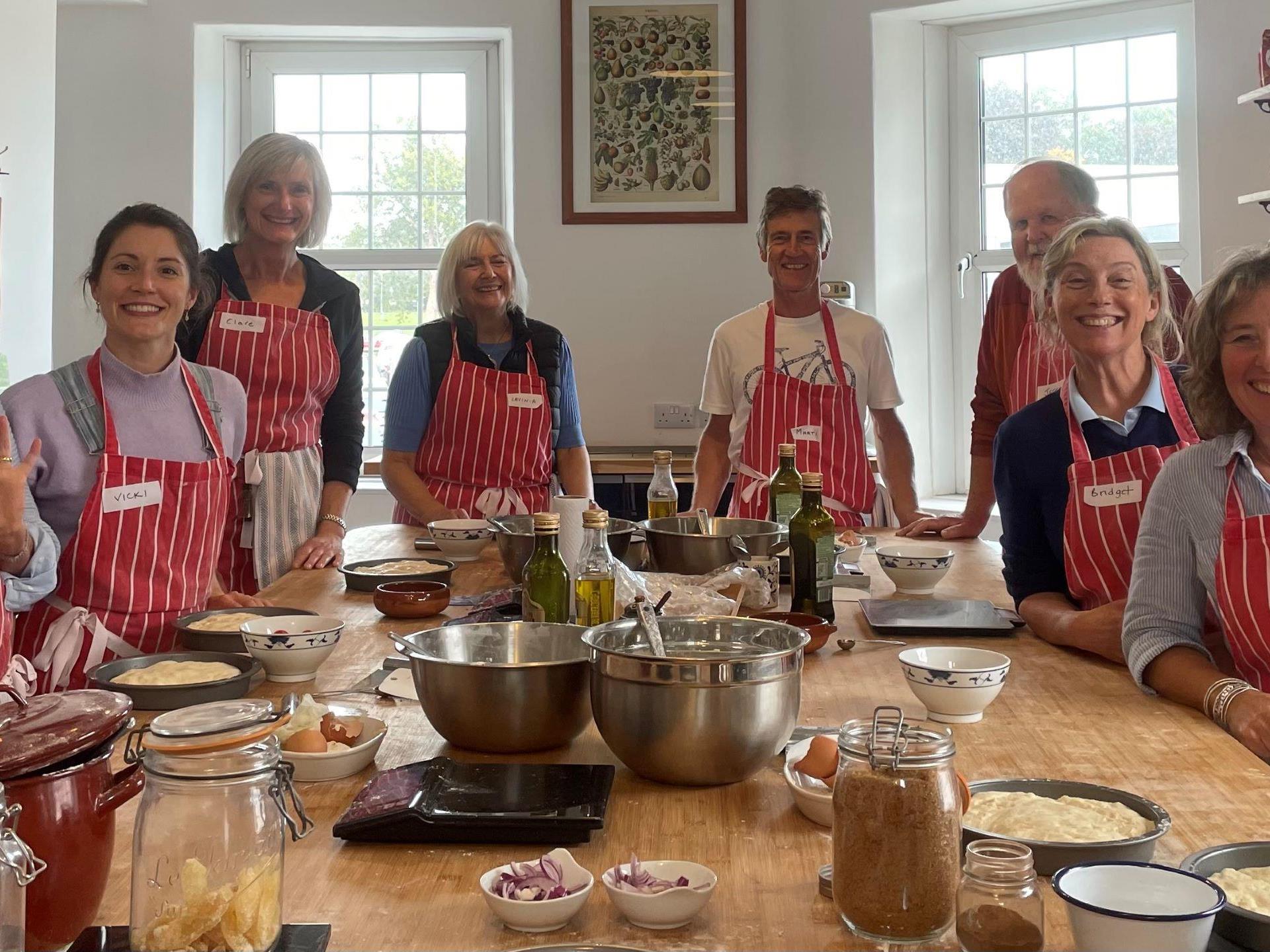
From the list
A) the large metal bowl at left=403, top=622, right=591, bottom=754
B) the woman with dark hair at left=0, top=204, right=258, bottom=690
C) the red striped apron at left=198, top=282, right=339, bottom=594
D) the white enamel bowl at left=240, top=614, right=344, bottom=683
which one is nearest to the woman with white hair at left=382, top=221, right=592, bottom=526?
the red striped apron at left=198, top=282, right=339, bottom=594

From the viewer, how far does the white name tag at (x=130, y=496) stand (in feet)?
7.22

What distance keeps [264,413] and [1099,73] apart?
11.8 feet

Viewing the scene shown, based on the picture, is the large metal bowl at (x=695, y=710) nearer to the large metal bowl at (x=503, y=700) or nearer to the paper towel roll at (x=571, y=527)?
the large metal bowl at (x=503, y=700)

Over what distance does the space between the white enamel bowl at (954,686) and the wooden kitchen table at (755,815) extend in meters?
0.03

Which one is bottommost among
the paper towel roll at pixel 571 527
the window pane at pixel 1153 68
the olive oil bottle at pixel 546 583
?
the olive oil bottle at pixel 546 583

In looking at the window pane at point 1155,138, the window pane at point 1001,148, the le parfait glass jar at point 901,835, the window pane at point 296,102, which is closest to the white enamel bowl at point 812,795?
the le parfait glass jar at point 901,835

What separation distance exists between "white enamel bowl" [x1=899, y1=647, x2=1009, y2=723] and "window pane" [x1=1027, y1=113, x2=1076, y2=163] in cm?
386

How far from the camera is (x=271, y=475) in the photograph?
3.02 m

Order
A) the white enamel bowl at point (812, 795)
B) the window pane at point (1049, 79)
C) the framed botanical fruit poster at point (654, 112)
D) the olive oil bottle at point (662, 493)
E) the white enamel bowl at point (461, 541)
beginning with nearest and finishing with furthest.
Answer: the white enamel bowl at point (812, 795) < the olive oil bottle at point (662, 493) < the white enamel bowl at point (461, 541) < the window pane at point (1049, 79) < the framed botanical fruit poster at point (654, 112)

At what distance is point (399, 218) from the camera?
17.8 ft

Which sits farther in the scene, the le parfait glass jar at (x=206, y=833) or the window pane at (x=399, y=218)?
the window pane at (x=399, y=218)

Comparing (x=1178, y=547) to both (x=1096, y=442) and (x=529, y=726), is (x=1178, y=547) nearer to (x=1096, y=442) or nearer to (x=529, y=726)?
(x=1096, y=442)

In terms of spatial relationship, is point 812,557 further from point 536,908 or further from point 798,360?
point 798,360

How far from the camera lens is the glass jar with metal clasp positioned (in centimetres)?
78
